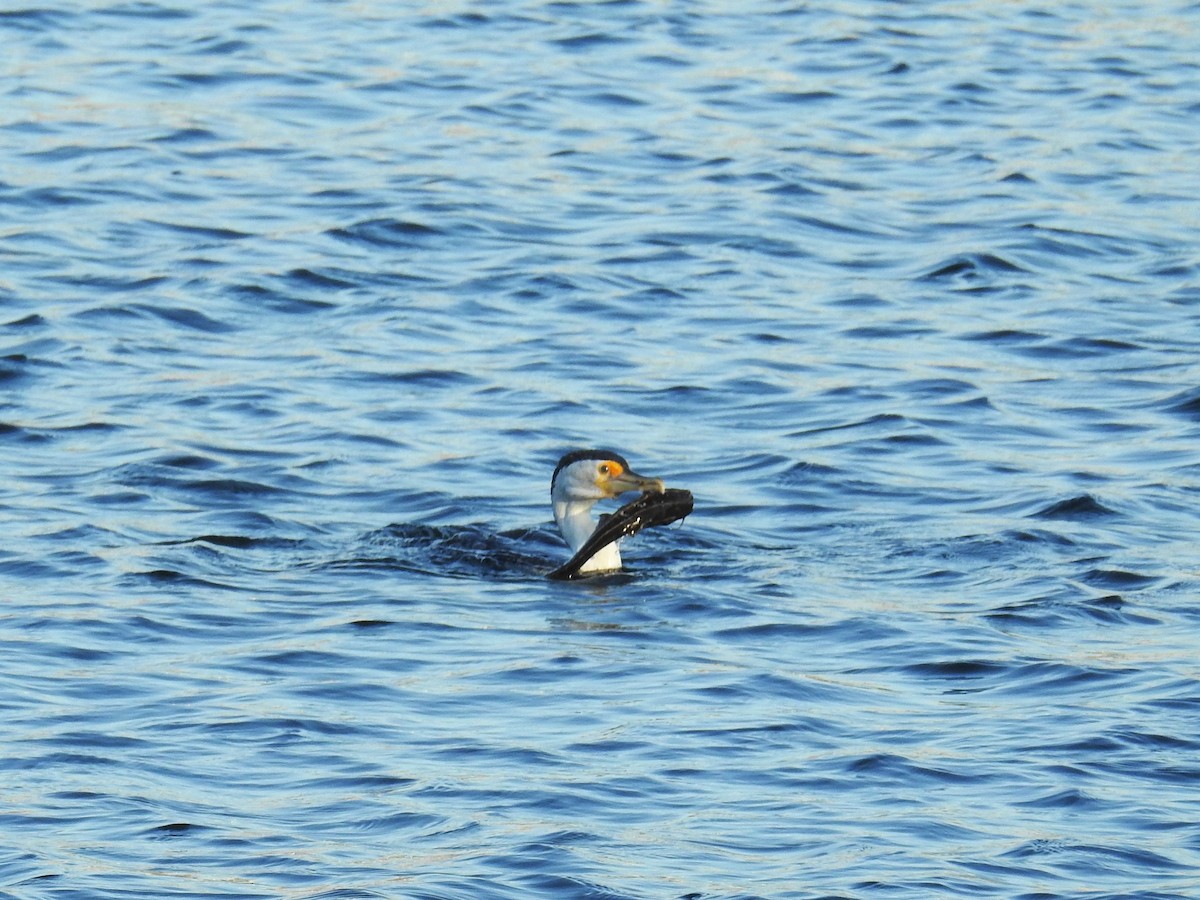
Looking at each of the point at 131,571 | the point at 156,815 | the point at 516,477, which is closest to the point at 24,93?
the point at 516,477

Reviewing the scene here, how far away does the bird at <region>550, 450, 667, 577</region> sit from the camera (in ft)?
44.4

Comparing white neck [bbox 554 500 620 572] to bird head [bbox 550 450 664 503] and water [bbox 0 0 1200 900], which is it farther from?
water [bbox 0 0 1200 900]

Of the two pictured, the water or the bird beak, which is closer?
the water

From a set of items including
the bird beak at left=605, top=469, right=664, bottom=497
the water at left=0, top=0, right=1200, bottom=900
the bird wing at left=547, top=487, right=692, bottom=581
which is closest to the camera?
the water at left=0, top=0, right=1200, bottom=900

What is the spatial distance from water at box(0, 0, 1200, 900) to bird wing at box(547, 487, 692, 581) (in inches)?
8.1

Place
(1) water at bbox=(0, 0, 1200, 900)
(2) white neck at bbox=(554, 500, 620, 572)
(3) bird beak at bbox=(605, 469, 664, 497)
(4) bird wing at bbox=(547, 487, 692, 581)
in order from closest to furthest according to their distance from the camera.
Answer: (1) water at bbox=(0, 0, 1200, 900) → (4) bird wing at bbox=(547, 487, 692, 581) → (3) bird beak at bbox=(605, 469, 664, 497) → (2) white neck at bbox=(554, 500, 620, 572)

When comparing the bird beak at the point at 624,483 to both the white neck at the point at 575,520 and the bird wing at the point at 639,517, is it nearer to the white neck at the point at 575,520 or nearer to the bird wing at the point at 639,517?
the white neck at the point at 575,520

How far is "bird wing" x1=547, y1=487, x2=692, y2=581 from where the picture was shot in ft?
42.5

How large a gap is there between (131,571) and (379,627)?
150 cm

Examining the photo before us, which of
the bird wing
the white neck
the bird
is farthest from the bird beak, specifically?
the bird wing

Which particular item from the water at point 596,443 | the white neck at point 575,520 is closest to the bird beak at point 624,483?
the white neck at point 575,520

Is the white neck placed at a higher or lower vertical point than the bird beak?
lower

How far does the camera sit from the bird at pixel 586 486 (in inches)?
533

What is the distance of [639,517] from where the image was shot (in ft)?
42.8
